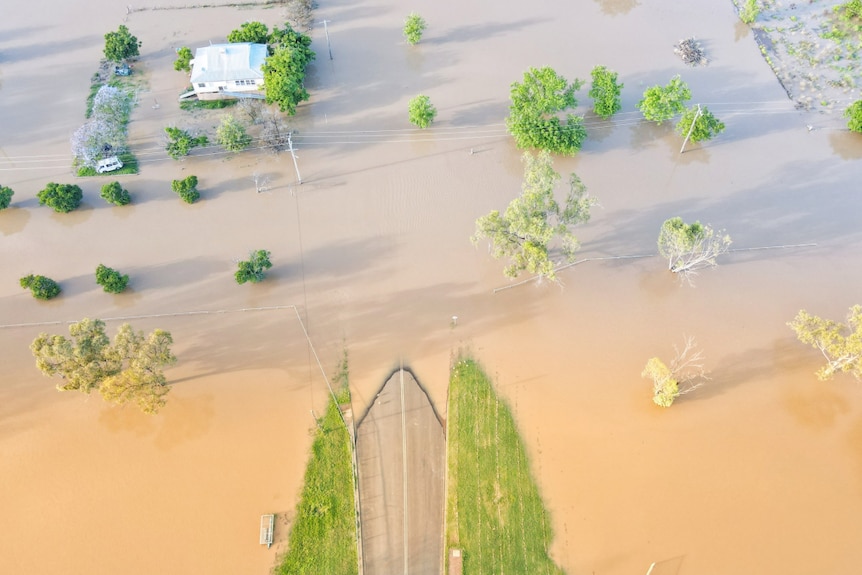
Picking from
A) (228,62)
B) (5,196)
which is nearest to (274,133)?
(228,62)

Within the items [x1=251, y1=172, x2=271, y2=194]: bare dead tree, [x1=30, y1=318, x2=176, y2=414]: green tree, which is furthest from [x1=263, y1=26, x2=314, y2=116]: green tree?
[x1=30, y1=318, x2=176, y2=414]: green tree

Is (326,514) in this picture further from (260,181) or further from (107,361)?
(260,181)

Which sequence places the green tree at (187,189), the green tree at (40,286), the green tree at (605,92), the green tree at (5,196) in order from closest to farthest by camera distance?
1. the green tree at (40,286)
2. the green tree at (5,196)
3. the green tree at (187,189)
4. the green tree at (605,92)

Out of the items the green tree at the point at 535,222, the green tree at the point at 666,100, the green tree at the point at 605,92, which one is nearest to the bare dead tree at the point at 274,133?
the green tree at the point at 535,222

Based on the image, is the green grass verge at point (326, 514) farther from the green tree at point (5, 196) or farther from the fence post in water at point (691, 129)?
the fence post in water at point (691, 129)

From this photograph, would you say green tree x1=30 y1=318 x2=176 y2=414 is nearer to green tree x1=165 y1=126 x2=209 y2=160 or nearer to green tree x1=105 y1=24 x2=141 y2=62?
green tree x1=165 y1=126 x2=209 y2=160

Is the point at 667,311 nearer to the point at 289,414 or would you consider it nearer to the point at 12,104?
the point at 289,414
